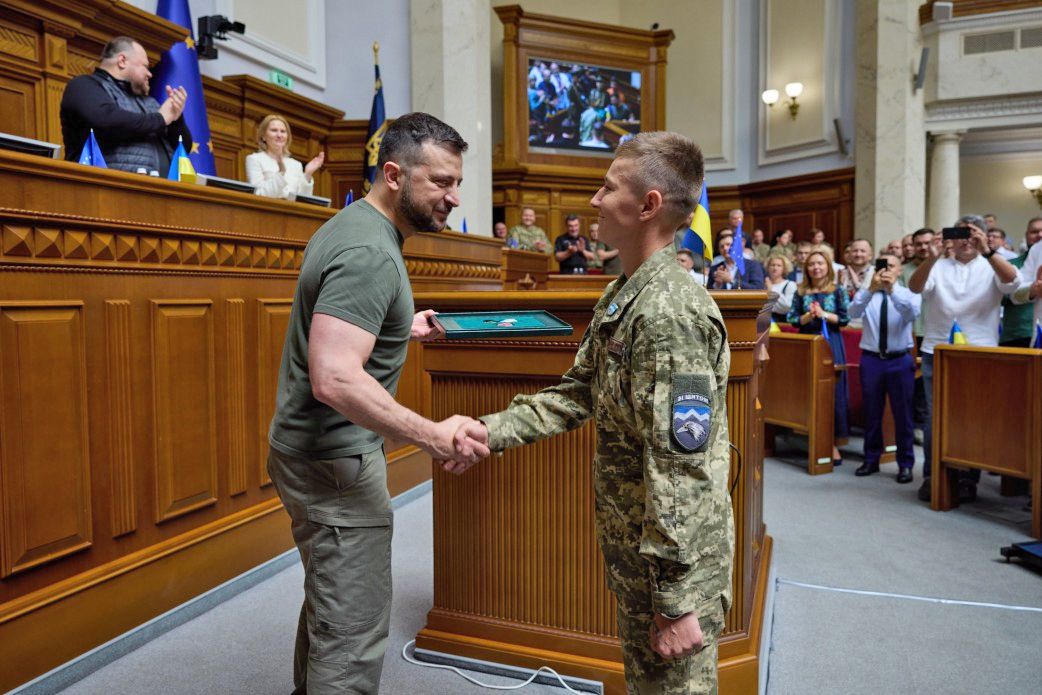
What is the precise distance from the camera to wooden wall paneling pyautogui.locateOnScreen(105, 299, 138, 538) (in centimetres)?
231

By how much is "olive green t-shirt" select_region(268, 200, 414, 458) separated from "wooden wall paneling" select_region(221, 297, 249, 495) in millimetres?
1250

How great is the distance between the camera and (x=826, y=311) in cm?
534

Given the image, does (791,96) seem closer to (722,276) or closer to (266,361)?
(722,276)

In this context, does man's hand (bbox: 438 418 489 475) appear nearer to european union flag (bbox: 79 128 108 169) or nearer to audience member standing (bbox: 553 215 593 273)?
european union flag (bbox: 79 128 108 169)

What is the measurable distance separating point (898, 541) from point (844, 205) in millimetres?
8099

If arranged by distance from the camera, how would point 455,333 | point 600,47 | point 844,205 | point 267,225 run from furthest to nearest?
point 600,47 → point 844,205 → point 267,225 → point 455,333

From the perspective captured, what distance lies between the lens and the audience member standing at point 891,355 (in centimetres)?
473

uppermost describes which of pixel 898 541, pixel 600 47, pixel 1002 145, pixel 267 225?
pixel 600 47

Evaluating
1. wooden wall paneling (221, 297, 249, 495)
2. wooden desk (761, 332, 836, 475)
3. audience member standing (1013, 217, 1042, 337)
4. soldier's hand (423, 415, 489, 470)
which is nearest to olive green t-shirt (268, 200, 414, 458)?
soldier's hand (423, 415, 489, 470)

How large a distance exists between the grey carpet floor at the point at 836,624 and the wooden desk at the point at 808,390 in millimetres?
1037

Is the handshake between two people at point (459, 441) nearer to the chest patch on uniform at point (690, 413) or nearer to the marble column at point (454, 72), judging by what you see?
the chest patch on uniform at point (690, 413)

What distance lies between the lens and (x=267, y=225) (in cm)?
303

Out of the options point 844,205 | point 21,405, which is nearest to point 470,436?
Answer: point 21,405

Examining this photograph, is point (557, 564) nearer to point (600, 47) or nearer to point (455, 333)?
point (455, 333)
